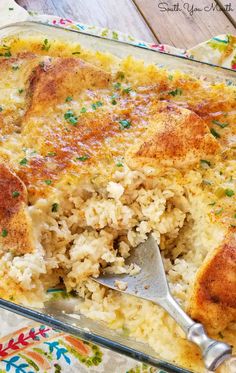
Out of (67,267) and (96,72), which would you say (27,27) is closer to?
(96,72)

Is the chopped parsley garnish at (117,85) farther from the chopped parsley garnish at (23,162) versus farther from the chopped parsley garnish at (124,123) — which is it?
the chopped parsley garnish at (23,162)

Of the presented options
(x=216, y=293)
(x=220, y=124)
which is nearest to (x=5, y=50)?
(x=220, y=124)

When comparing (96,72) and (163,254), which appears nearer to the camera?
(163,254)

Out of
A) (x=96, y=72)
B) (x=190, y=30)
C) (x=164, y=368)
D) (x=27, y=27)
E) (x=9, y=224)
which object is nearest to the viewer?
(x=164, y=368)

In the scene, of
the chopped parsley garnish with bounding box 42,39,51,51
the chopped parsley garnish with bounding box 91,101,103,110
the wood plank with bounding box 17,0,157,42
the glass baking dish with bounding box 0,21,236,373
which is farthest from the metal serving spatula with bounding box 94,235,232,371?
the wood plank with bounding box 17,0,157,42

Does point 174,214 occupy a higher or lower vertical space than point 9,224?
lower

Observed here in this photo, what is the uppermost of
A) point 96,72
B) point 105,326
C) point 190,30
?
point 96,72

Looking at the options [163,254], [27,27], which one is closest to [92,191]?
[163,254]

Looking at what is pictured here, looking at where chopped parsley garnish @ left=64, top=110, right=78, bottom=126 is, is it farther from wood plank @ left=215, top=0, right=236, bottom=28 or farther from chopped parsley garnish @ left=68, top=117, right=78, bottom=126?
wood plank @ left=215, top=0, right=236, bottom=28
